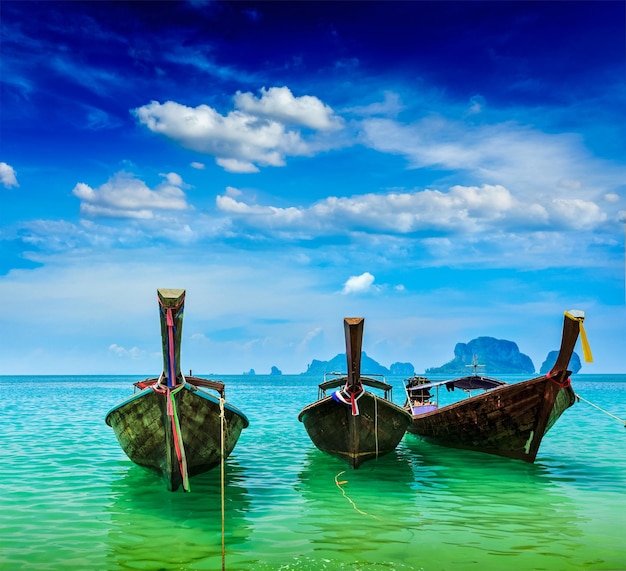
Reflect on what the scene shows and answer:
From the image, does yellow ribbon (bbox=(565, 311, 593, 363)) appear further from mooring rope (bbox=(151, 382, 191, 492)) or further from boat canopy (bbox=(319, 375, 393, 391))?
mooring rope (bbox=(151, 382, 191, 492))

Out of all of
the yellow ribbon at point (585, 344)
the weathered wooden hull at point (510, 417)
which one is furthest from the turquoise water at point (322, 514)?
the yellow ribbon at point (585, 344)

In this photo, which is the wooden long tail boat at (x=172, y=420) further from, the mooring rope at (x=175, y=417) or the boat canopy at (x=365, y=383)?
the boat canopy at (x=365, y=383)

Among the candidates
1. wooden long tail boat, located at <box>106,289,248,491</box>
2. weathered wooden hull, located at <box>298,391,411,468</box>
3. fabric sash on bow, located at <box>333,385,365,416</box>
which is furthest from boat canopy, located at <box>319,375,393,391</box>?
wooden long tail boat, located at <box>106,289,248,491</box>

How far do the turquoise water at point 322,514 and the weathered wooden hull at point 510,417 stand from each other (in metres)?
0.54

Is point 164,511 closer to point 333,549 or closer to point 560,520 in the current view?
point 333,549

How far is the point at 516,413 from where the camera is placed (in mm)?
18469

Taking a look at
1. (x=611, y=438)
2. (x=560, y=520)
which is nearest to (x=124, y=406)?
(x=560, y=520)

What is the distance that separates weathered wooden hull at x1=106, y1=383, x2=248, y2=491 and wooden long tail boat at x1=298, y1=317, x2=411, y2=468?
3260 mm

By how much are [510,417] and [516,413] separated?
1.01ft

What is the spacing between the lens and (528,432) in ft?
60.9

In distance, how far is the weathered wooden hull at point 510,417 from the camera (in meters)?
18.0

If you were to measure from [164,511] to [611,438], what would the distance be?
22158mm

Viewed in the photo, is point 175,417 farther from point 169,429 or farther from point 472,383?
point 472,383

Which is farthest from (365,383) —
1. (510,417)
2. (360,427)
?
(510,417)
